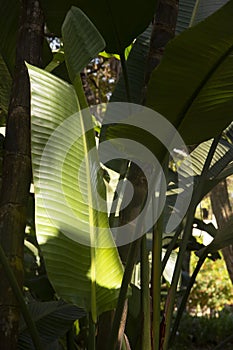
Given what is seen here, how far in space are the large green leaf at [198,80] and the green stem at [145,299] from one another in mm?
278

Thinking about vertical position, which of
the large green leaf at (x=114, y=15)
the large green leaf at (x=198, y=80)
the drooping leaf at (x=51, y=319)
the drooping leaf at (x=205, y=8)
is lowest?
the drooping leaf at (x=51, y=319)

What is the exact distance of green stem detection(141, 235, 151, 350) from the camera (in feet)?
3.97

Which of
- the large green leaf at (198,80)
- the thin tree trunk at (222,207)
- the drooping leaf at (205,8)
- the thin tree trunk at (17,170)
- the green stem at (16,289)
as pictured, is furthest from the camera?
the thin tree trunk at (222,207)

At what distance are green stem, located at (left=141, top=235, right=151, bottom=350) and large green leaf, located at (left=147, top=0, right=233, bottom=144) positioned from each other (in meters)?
0.28

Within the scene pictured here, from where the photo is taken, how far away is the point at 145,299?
48.7 inches

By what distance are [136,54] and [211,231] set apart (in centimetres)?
62

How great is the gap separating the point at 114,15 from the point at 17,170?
371mm

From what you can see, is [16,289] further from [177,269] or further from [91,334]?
[177,269]

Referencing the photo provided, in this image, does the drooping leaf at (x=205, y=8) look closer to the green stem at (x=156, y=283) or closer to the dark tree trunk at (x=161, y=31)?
the dark tree trunk at (x=161, y=31)

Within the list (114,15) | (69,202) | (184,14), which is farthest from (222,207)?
(69,202)

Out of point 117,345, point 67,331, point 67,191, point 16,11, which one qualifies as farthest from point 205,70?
point 67,331

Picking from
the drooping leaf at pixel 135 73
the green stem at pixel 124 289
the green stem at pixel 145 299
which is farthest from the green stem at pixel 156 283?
the drooping leaf at pixel 135 73

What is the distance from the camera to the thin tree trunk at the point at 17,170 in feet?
3.79

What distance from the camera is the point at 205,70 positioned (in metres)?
0.99
